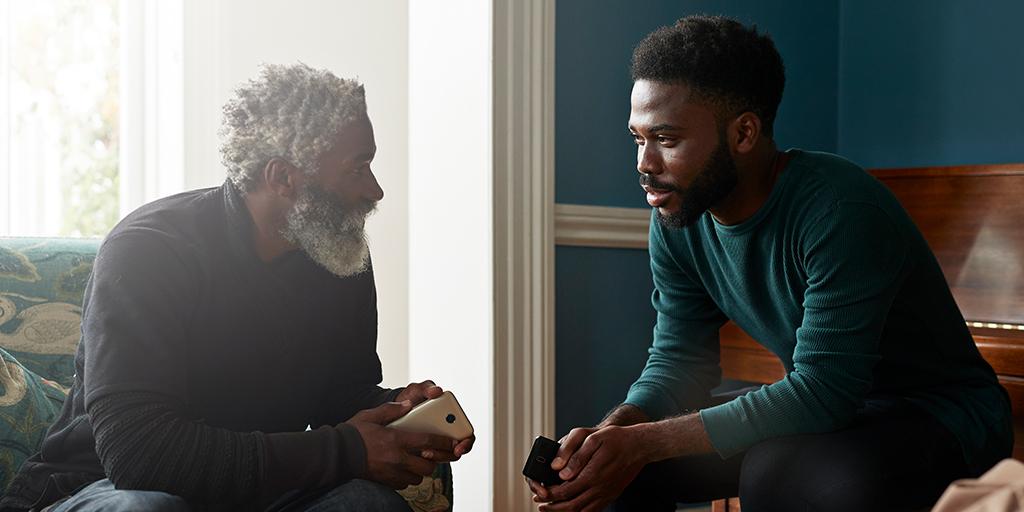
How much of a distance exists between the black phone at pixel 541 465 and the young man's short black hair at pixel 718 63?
656 millimetres

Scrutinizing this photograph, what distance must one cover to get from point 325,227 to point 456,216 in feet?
3.44

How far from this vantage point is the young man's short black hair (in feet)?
6.09

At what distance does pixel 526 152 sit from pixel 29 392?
1362 mm

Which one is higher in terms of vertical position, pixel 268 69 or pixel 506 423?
pixel 268 69

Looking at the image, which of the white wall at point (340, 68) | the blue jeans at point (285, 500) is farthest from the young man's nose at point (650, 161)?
the white wall at point (340, 68)

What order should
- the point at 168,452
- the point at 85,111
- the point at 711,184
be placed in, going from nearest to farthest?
the point at 168,452 → the point at 711,184 → the point at 85,111

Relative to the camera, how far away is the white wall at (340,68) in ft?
9.65

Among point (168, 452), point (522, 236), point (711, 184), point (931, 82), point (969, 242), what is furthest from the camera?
point (931, 82)

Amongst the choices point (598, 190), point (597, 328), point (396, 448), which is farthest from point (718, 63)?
point (597, 328)

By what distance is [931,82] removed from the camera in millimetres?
3160

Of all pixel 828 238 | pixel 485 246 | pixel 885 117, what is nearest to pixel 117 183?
pixel 485 246

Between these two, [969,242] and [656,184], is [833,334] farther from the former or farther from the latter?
[969,242]

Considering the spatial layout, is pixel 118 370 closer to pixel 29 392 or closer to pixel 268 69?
pixel 29 392

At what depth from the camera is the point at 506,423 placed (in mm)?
2693
